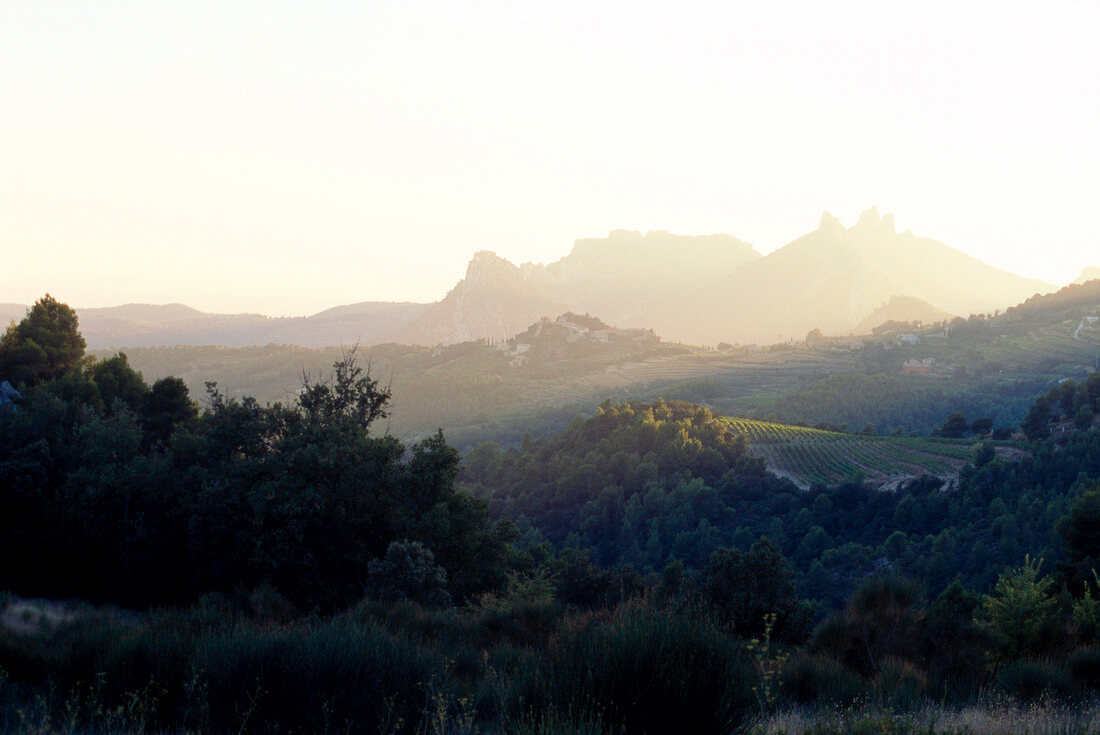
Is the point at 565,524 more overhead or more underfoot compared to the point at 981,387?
more underfoot

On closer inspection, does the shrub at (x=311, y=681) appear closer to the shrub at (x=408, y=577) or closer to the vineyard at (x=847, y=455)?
the shrub at (x=408, y=577)

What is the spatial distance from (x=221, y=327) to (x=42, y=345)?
521 feet

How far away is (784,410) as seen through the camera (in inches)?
3145

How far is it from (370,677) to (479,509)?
14230 mm

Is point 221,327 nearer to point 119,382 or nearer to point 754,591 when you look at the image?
point 119,382

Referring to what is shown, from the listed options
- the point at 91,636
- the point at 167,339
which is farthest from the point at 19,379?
the point at 167,339

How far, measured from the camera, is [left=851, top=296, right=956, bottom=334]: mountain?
15638 cm

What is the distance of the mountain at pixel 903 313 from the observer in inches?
6156

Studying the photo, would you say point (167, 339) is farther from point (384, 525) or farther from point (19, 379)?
point (384, 525)

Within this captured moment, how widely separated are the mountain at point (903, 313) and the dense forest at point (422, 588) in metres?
120

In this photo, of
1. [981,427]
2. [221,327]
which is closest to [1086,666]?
[981,427]

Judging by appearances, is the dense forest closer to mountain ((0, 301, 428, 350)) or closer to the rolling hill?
the rolling hill

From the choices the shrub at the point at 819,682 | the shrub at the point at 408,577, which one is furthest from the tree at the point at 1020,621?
the shrub at the point at 408,577

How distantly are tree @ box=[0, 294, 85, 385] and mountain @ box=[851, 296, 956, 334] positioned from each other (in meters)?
147
